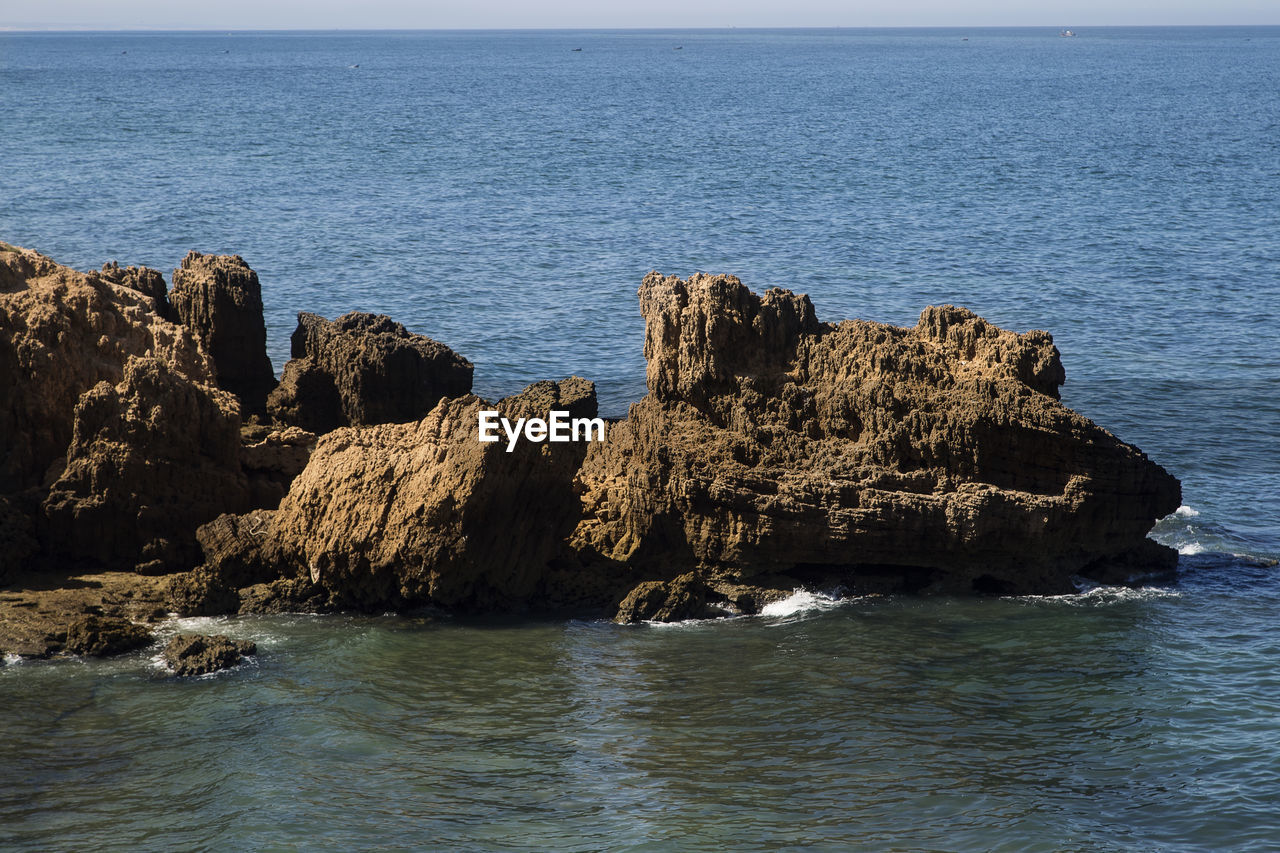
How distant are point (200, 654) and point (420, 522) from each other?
138 inches

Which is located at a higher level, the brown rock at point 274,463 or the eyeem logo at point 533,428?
the eyeem logo at point 533,428

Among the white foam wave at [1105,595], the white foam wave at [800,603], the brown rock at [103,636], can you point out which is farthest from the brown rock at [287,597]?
the white foam wave at [1105,595]

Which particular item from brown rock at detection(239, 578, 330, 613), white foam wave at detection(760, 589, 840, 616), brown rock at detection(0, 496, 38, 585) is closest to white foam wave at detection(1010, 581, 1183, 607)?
white foam wave at detection(760, 589, 840, 616)

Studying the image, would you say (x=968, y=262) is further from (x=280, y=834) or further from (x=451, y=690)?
(x=280, y=834)

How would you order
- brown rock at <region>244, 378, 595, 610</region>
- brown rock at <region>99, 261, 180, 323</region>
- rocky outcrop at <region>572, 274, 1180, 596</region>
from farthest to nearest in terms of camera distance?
brown rock at <region>99, 261, 180, 323</region>, rocky outcrop at <region>572, 274, 1180, 596</region>, brown rock at <region>244, 378, 595, 610</region>

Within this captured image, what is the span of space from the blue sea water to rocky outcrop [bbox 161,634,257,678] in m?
0.32

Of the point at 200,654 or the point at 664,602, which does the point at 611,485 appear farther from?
the point at 200,654

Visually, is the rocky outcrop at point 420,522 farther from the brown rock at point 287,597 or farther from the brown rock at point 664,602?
the brown rock at point 664,602

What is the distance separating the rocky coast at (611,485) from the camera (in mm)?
19094

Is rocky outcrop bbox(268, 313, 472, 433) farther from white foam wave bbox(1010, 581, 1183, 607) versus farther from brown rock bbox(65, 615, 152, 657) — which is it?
white foam wave bbox(1010, 581, 1183, 607)

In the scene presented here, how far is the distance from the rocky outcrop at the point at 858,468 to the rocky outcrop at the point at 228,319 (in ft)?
Answer: 25.8

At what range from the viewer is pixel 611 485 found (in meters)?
21.2

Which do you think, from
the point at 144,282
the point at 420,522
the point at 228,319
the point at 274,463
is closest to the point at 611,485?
the point at 420,522

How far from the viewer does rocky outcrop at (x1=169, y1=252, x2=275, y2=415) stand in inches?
958
